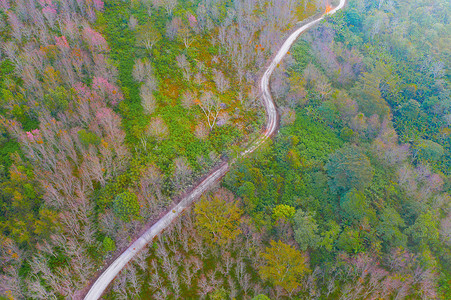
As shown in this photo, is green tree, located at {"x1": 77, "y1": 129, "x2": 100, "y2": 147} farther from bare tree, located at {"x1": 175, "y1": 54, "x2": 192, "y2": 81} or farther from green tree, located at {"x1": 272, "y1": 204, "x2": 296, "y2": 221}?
green tree, located at {"x1": 272, "y1": 204, "x2": 296, "y2": 221}

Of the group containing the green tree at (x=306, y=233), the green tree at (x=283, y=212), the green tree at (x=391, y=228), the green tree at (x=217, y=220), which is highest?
the green tree at (x=217, y=220)

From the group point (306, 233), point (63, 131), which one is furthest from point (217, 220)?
point (63, 131)

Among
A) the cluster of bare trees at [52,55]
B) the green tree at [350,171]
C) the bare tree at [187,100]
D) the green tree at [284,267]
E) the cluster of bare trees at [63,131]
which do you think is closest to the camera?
the green tree at [284,267]

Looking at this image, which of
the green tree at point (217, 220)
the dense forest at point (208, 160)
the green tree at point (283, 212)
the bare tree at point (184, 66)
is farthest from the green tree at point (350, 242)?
the bare tree at point (184, 66)

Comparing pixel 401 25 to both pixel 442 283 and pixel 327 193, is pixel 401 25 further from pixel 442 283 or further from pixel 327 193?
pixel 442 283

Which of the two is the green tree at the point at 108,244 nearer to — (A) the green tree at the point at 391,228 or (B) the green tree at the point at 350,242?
(B) the green tree at the point at 350,242

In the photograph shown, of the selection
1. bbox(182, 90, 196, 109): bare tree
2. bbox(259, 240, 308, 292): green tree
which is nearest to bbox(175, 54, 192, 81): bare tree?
bbox(182, 90, 196, 109): bare tree

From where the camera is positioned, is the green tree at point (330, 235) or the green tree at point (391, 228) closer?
the green tree at point (330, 235)
